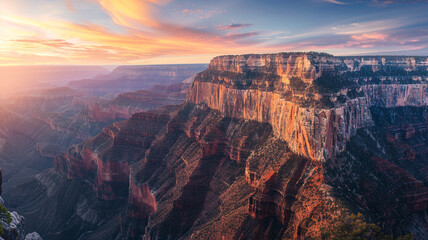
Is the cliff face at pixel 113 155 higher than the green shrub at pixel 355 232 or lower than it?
lower

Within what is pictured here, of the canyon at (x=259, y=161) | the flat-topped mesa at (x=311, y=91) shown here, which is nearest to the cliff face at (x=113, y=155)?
the canyon at (x=259, y=161)

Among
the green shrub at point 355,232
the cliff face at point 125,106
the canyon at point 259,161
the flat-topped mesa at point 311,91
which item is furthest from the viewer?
the cliff face at point 125,106

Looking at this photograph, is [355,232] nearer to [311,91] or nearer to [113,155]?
[311,91]

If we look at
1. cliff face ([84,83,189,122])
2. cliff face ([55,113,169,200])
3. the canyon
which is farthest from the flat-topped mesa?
cliff face ([84,83,189,122])

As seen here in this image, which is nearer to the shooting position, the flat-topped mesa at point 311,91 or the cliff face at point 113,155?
the flat-topped mesa at point 311,91

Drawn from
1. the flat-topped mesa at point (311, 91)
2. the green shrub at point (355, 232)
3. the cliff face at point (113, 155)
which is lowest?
the cliff face at point (113, 155)

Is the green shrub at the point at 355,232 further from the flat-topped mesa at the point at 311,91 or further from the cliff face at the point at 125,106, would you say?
the cliff face at the point at 125,106
